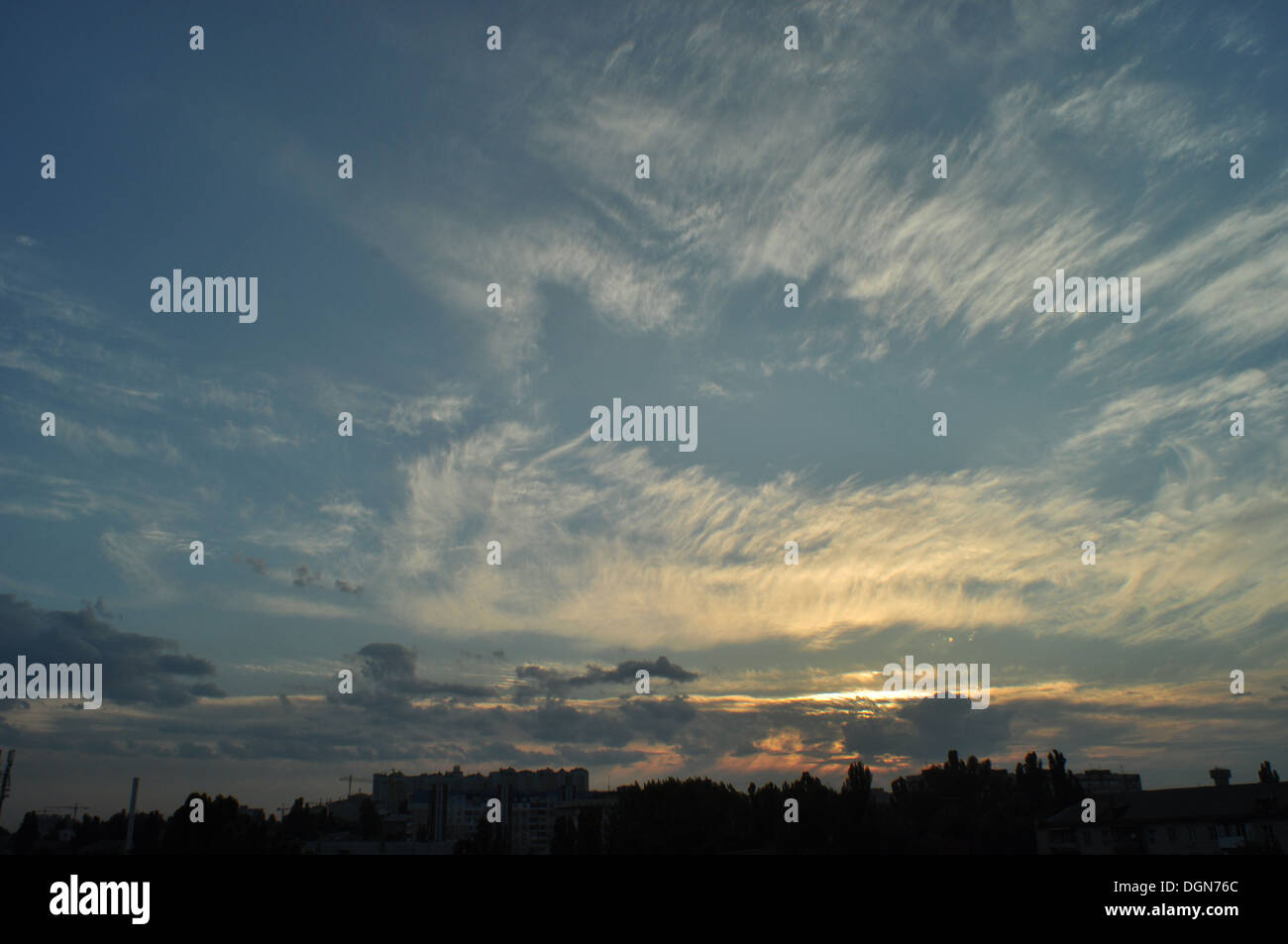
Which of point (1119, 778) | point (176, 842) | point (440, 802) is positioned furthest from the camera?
point (1119, 778)

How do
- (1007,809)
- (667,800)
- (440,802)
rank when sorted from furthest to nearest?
(440,802) < (667,800) < (1007,809)
